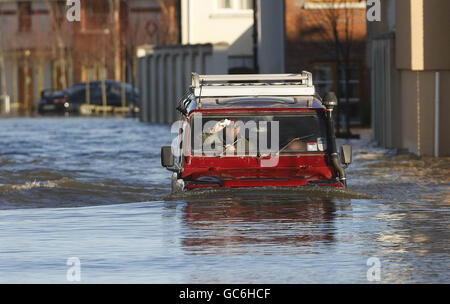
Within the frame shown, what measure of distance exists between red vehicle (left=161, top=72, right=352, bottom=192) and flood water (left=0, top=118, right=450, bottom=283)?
0.32m

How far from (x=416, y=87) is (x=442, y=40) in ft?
4.58

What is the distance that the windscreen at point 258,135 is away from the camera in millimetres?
17391

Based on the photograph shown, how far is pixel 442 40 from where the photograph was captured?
29547 millimetres

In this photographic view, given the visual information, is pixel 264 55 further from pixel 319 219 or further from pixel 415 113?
pixel 319 219

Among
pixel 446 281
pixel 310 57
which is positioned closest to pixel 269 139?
pixel 446 281

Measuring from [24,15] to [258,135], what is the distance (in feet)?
239

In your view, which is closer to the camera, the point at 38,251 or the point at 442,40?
the point at 38,251

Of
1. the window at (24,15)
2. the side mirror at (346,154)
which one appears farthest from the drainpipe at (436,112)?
the window at (24,15)

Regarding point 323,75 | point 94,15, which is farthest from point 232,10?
point 94,15

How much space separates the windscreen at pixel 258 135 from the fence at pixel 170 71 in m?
34.4

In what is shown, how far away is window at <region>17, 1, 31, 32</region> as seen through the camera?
88312 mm

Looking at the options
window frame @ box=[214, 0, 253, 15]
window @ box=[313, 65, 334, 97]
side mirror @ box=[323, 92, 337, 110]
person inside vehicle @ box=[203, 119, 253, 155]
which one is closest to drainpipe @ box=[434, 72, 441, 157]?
side mirror @ box=[323, 92, 337, 110]

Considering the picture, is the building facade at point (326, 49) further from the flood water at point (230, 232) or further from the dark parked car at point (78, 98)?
the dark parked car at point (78, 98)

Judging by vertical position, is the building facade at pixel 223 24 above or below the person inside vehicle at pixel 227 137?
above
